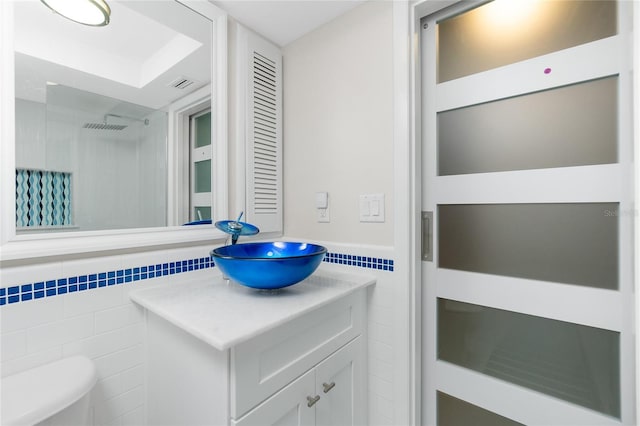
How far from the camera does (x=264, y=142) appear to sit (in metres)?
1.54

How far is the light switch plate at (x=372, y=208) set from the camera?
4.12ft

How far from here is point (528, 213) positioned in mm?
1033

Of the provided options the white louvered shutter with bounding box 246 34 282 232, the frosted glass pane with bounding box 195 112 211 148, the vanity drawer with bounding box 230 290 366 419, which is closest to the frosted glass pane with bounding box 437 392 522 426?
the vanity drawer with bounding box 230 290 366 419

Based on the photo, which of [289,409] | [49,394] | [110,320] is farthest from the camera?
[110,320]

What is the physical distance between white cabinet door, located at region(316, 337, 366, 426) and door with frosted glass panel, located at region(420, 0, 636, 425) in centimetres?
32

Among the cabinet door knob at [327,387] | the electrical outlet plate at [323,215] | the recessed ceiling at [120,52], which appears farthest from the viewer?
the electrical outlet plate at [323,215]

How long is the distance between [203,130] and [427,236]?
113 cm

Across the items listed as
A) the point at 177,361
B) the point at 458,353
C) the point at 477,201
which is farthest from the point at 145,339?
the point at 477,201

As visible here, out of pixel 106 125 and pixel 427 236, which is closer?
pixel 106 125

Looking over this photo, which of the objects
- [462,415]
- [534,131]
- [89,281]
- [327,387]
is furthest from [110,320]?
[534,131]

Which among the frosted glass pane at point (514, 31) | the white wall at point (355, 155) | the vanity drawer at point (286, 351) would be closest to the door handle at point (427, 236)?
the white wall at point (355, 155)

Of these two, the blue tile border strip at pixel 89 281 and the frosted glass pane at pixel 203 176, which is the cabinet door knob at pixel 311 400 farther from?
the frosted glass pane at pixel 203 176

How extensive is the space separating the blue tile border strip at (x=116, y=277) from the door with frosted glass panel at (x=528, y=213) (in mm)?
296

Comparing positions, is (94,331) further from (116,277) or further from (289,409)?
(289,409)
